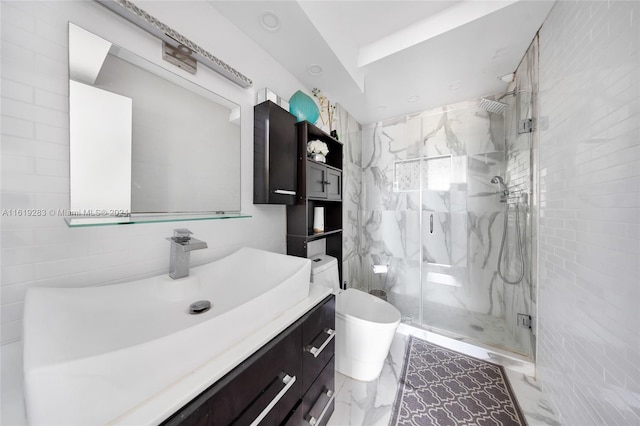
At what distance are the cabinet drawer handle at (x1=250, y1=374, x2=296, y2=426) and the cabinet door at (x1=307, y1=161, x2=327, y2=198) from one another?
1006 millimetres

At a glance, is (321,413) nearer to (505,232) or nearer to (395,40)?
(505,232)

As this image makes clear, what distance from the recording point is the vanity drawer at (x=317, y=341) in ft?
2.80

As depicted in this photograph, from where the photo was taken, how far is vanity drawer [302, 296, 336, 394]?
2.80ft

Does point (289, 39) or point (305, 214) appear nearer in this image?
point (289, 39)

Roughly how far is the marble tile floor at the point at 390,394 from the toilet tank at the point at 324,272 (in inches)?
25.7

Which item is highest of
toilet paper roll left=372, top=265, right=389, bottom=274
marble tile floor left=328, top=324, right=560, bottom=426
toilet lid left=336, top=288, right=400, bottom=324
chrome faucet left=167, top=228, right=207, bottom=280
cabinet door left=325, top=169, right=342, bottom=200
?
cabinet door left=325, top=169, right=342, bottom=200

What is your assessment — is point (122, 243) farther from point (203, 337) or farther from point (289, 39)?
point (289, 39)

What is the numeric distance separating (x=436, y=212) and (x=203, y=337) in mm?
2378

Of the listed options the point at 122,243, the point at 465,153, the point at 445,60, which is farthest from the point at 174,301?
the point at 465,153

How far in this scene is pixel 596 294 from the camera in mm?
929

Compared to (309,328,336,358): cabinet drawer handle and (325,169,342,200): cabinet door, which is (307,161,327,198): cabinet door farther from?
(309,328,336,358): cabinet drawer handle

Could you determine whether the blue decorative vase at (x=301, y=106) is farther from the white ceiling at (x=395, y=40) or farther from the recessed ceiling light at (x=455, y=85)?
the recessed ceiling light at (x=455, y=85)

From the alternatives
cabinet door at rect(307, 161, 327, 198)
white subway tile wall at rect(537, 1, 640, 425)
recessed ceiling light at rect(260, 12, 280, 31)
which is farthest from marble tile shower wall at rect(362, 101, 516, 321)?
recessed ceiling light at rect(260, 12, 280, 31)

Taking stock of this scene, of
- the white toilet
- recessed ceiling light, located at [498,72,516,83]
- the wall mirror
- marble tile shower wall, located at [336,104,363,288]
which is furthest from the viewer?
→ marble tile shower wall, located at [336,104,363,288]
